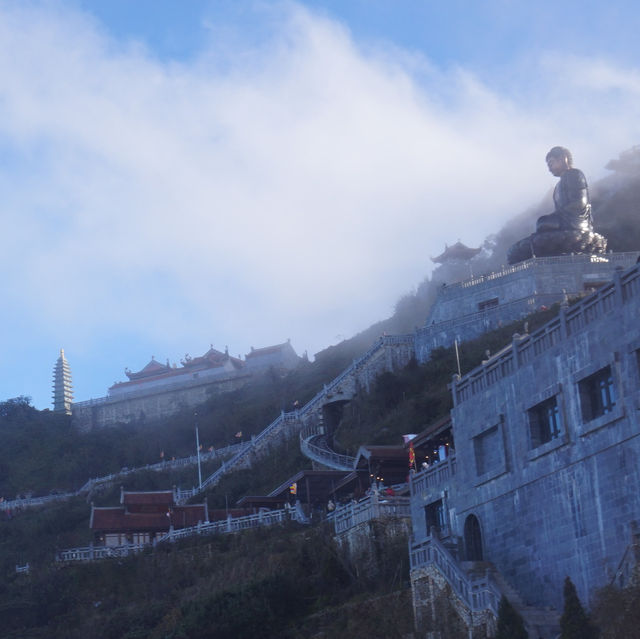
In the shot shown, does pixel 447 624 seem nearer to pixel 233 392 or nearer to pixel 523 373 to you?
pixel 523 373

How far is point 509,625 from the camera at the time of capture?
23156mm

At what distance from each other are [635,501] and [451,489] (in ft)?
28.5

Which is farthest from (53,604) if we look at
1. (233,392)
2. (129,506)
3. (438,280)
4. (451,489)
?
(438,280)

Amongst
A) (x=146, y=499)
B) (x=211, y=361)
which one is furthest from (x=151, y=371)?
(x=146, y=499)

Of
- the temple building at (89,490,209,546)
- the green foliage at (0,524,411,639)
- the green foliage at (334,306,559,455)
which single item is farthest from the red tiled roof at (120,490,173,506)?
the green foliage at (334,306,559,455)

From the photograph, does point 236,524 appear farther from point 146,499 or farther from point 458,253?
point 458,253

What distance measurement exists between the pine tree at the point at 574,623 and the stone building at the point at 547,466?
1.72 metres

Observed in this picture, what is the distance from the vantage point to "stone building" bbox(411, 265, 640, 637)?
80.5 feet

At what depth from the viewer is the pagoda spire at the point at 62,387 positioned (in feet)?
333

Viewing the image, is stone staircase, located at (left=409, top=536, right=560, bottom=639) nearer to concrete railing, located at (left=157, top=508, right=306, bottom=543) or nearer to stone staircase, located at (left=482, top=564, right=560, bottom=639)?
stone staircase, located at (left=482, top=564, right=560, bottom=639)

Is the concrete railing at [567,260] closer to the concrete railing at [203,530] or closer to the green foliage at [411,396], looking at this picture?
the green foliage at [411,396]

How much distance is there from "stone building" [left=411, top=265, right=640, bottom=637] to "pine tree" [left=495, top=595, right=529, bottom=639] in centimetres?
224

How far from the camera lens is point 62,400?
102 m

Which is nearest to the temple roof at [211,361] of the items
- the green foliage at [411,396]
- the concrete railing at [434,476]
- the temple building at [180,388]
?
the temple building at [180,388]
